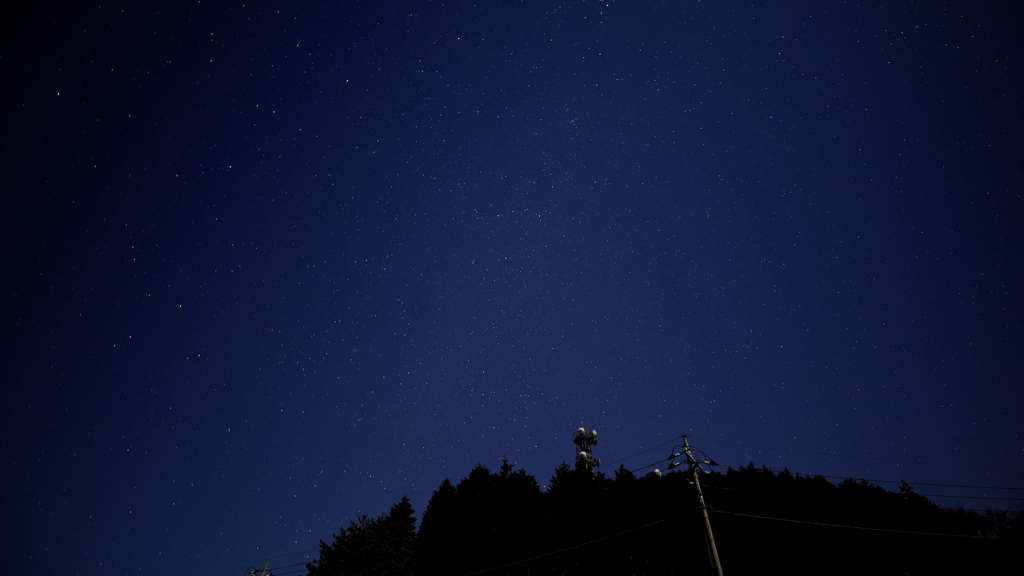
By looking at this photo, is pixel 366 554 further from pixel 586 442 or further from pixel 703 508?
pixel 586 442

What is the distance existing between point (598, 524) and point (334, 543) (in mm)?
18461

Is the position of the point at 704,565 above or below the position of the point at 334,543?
below

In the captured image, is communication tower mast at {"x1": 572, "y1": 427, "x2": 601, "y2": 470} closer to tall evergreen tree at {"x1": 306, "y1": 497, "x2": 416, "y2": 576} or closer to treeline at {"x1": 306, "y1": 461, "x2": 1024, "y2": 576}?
treeline at {"x1": 306, "y1": 461, "x2": 1024, "y2": 576}

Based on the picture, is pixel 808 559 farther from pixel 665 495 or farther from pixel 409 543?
pixel 409 543

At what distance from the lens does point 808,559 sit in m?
35.2

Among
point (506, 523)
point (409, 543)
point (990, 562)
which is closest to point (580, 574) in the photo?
point (506, 523)

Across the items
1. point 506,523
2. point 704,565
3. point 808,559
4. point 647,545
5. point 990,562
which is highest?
point 990,562

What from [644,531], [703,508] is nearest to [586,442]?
[644,531]

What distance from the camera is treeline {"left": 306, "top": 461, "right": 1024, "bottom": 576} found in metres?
27.1

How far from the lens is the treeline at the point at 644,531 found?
2706cm

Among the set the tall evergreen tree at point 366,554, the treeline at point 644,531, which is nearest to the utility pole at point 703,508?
the treeline at point 644,531

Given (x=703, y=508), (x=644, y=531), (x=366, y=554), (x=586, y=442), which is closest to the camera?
(x=703, y=508)

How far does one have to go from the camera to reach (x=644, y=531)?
30.5 meters

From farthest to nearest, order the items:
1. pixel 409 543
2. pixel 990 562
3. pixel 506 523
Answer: pixel 506 523, pixel 409 543, pixel 990 562
